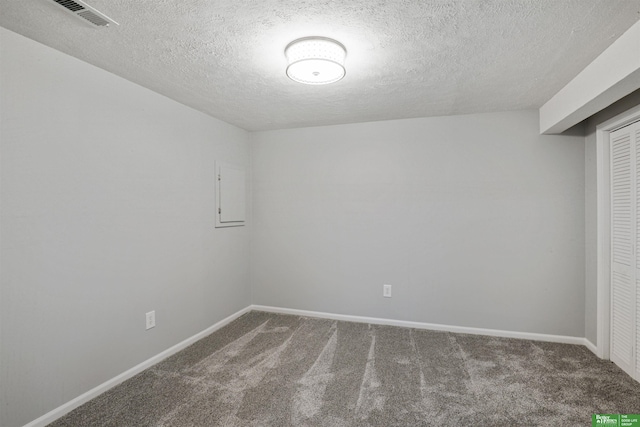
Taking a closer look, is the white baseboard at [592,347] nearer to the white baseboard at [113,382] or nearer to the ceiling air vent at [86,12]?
the white baseboard at [113,382]

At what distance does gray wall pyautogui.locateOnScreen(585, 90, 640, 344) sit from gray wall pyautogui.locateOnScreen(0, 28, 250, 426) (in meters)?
3.61

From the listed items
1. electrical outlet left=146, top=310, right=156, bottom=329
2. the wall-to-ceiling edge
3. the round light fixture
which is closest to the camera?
the wall-to-ceiling edge

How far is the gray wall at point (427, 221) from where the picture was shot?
9.77 feet

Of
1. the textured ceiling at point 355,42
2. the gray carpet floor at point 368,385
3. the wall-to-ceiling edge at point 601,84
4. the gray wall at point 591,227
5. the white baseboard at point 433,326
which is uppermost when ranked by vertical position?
the textured ceiling at point 355,42

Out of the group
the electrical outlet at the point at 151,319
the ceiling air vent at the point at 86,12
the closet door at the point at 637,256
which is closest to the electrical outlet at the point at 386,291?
the closet door at the point at 637,256

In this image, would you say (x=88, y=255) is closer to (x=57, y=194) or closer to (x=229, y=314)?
(x=57, y=194)

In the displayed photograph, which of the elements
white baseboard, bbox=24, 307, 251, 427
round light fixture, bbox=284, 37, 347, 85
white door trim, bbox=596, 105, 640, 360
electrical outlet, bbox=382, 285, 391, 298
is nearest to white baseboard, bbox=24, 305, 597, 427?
white baseboard, bbox=24, 307, 251, 427

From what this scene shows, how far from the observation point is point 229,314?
11.6 feet

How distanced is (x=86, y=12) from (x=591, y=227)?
3.96 meters

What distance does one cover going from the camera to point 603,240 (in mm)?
2617

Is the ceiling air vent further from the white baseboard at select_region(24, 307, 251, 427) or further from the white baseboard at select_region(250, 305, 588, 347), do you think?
the white baseboard at select_region(250, 305, 588, 347)

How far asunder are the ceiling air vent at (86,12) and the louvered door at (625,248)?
3.46 meters

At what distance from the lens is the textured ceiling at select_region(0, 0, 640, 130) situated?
59.7 inches

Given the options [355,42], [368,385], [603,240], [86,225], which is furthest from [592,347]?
[86,225]
